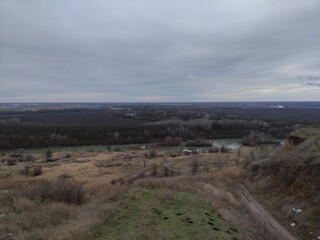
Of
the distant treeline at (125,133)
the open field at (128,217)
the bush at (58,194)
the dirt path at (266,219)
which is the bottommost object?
the distant treeline at (125,133)

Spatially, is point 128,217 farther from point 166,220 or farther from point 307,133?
point 307,133

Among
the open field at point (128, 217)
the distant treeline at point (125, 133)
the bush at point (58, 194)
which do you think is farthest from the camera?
the distant treeline at point (125, 133)

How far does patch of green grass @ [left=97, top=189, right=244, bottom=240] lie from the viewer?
9.91 m

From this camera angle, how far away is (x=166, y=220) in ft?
37.2

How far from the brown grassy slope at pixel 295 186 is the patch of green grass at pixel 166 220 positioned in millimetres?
5895

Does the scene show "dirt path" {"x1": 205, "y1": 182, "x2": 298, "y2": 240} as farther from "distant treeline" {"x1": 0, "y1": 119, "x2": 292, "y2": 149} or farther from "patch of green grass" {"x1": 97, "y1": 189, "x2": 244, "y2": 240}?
"distant treeline" {"x1": 0, "y1": 119, "x2": 292, "y2": 149}

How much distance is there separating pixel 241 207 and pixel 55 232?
1066 cm

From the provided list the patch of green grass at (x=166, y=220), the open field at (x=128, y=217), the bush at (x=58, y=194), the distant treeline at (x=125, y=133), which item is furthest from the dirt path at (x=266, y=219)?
the distant treeline at (x=125, y=133)

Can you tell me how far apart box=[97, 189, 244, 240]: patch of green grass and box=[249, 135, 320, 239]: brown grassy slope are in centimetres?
589

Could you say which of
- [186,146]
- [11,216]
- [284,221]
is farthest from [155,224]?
[186,146]

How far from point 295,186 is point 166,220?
1301 cm

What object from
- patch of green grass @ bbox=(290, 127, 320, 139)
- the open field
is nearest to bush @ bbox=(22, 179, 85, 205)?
the open field

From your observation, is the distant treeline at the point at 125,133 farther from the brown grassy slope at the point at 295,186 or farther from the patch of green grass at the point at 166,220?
the patch of green grass at the point at 166,220

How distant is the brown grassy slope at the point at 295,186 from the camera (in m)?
17.5
